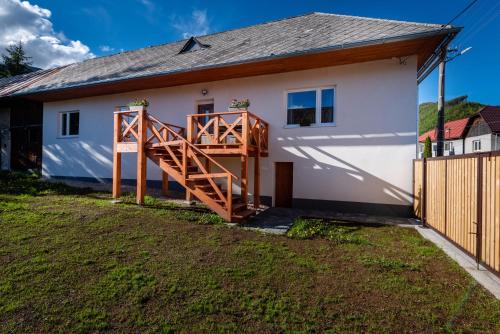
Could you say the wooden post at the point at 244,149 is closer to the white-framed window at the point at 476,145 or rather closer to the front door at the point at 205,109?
the front door at the point at 205,109

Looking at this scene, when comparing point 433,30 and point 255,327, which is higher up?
point 433,30

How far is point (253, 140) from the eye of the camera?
→ 7230 mm

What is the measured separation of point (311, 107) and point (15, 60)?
34652 mm

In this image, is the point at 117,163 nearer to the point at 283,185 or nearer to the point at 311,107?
the point at 283,185

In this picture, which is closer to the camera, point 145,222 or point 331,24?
point 145,222

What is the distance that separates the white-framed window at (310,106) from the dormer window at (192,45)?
451 centimetres

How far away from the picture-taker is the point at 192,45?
34.5 ft

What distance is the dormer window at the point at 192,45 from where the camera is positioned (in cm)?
1006

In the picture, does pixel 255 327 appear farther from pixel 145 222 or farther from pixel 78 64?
pixel 78 64

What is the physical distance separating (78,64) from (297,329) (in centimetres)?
1581

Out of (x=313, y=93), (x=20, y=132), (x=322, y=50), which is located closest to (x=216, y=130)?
(x=313, y=93)

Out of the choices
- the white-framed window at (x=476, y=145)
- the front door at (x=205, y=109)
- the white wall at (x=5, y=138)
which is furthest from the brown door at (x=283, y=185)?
the white-framed window at (x=476, y=145)

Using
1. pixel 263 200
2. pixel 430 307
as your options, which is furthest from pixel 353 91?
pixel 430 307

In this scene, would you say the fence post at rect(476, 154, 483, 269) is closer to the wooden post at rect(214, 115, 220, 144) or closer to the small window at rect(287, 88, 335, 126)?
the small window at rect(287, 88, 335, 126)
